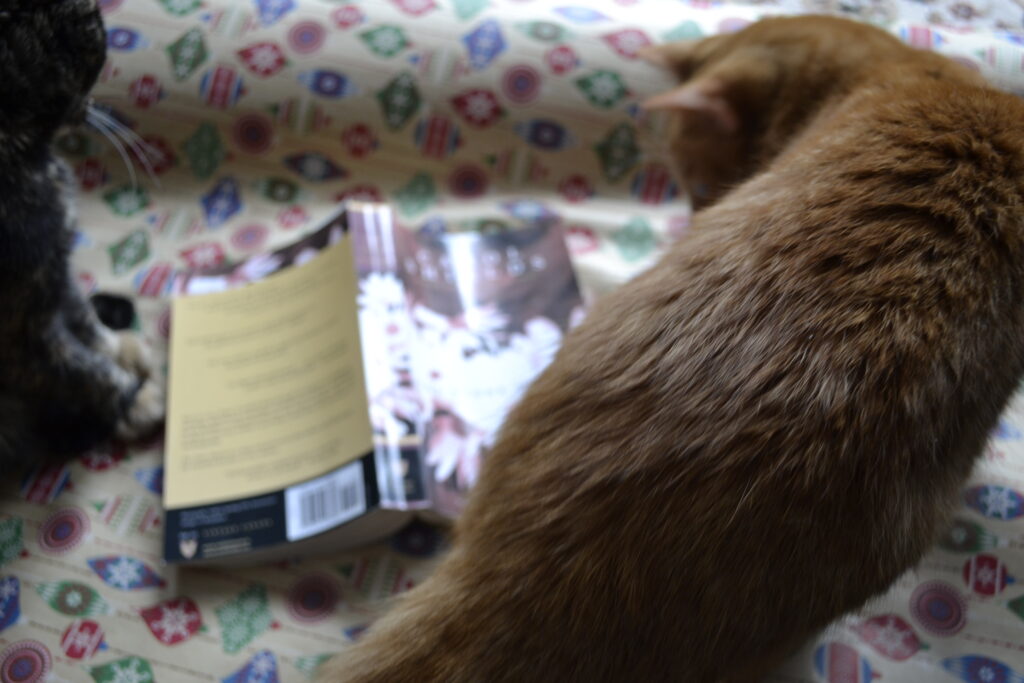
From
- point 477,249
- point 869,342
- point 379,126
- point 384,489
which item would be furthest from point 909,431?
point 379,126

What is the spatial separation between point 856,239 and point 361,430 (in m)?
0.51

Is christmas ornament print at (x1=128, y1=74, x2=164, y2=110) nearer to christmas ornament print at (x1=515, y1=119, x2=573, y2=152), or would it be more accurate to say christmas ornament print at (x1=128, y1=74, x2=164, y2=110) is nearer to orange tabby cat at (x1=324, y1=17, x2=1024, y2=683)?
christmas ornament print at (x1=515, y1=119, x2=573, y2=152)

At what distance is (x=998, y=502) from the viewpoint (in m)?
0.90

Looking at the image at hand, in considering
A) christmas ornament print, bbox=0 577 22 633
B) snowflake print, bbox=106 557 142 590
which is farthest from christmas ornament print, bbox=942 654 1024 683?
christmas ornament print, bbox=0 577 22 633

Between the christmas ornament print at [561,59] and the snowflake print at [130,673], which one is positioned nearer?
the snowflake print at [130,673]

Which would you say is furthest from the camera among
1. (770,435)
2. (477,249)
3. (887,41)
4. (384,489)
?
(477,249)

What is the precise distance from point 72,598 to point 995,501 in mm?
961

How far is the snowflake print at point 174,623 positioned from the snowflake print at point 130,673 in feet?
0.11

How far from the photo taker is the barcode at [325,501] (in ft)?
2.78

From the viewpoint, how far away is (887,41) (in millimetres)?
939

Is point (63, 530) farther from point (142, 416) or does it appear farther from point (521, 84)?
point (521, 84)

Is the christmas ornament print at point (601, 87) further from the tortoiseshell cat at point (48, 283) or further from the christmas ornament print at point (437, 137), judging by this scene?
the tortoiseshell cat at point (48, 283)

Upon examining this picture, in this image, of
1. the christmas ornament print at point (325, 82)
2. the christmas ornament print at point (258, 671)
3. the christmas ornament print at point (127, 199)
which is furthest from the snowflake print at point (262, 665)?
the christmas ornament print at point (325, 82)

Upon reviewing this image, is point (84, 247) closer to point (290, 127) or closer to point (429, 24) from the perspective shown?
point (290, 127)
